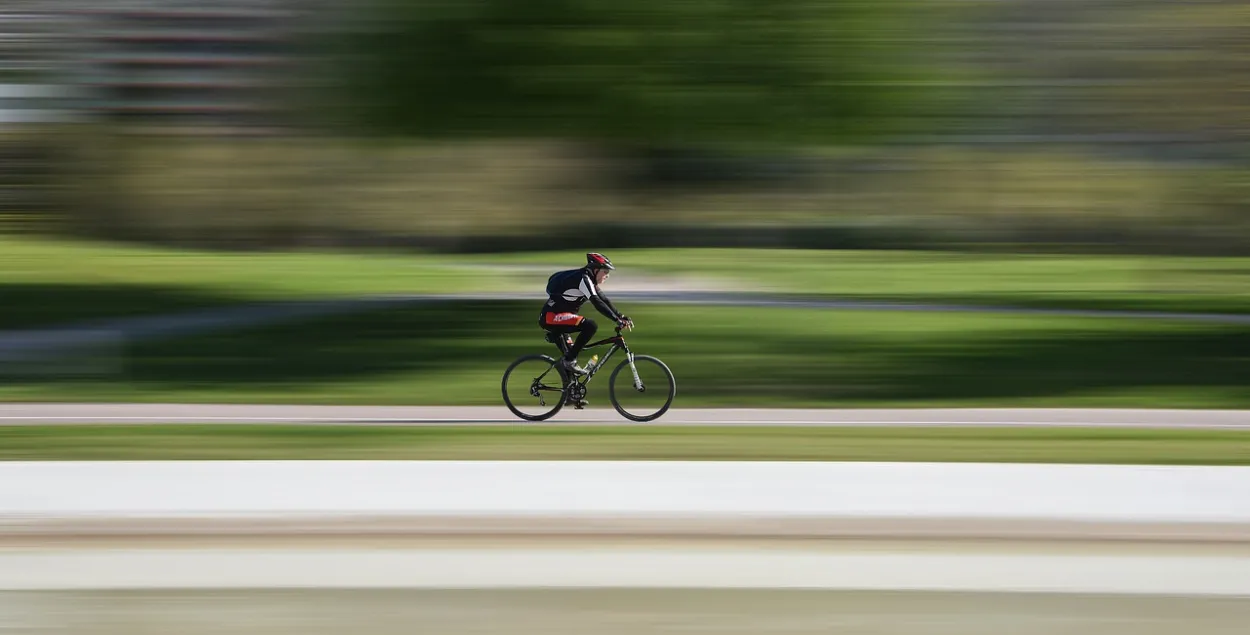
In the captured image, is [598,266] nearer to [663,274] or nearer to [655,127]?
[655,127]

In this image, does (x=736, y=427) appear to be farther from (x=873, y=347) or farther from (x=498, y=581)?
(x=873, y=347)

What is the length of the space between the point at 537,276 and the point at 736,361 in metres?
13.8

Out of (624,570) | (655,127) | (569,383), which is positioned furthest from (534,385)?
(655,127)

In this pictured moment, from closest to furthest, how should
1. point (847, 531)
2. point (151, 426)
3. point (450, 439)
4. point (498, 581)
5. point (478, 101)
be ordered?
point (498, 581) < point (847, 531) < point (450, 439) < point (151, 426) < point (478, 101)

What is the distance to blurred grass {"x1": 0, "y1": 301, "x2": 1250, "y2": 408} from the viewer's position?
15.1 m

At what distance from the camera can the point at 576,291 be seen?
10.7 meters

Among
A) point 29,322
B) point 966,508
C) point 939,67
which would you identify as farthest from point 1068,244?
point 966,508

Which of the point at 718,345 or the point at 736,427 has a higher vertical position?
the point at 718,345

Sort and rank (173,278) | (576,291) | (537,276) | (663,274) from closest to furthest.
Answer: (576,291)
(537,276)
(173,278)
(663,274)

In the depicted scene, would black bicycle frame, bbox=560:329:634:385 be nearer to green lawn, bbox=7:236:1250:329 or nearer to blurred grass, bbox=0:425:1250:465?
blurred grass, bbox=0:425:1250:465

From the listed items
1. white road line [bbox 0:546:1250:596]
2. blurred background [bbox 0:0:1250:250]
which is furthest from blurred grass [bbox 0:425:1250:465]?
blurred background [bbox 0:0:1250:250]

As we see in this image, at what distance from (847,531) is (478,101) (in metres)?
10.6

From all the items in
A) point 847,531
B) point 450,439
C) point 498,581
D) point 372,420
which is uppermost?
point 372,420

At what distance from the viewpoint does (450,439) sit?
11336mm
